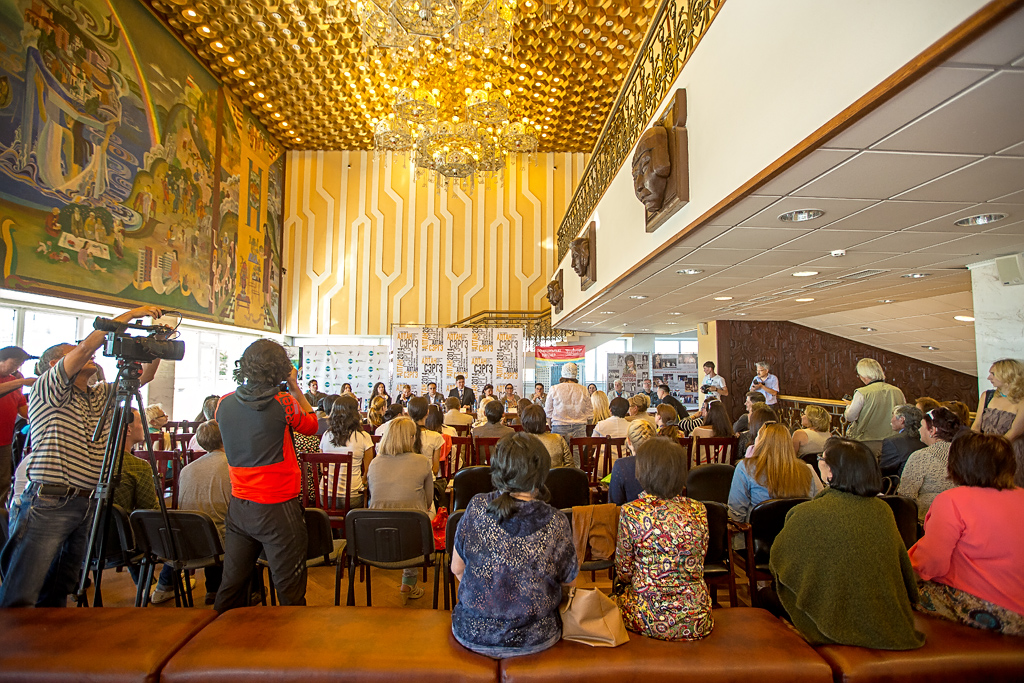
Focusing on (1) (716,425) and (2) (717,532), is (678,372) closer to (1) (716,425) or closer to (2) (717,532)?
(1) (716,425)

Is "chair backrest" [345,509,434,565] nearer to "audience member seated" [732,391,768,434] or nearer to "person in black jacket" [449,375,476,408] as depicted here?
"audience member seated" [732,391,768,434]

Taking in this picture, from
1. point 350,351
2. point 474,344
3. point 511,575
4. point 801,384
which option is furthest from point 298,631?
point 350,351

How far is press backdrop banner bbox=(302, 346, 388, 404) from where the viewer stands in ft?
40.3

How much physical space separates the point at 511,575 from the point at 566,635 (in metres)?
0.44

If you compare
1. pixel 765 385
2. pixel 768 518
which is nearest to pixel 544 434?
pixel 768 518

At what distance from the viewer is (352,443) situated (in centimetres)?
372

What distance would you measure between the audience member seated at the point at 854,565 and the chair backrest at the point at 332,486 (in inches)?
102

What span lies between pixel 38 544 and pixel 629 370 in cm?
1034

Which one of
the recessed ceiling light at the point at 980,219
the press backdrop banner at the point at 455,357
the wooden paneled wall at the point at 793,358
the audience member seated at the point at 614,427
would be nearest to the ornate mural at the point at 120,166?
the press backdrop banner at the point at 455,357

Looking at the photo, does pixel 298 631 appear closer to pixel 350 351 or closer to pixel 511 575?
pixel 511 575

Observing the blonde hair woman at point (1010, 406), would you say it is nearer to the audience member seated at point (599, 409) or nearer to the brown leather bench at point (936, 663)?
the brown leather bench at point (936, 663)

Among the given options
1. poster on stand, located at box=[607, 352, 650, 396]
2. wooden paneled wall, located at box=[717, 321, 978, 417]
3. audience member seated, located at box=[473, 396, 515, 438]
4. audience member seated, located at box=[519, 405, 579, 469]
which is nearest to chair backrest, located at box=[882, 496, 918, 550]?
audience member seated, located at box=[519, 405, 579, 469]

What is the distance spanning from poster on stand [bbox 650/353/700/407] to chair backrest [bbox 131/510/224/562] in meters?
10.0

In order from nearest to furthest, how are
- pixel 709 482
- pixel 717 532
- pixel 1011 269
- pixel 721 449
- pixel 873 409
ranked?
1. pixel 717 532
2. pixel 709 482
3. pixel 1011 269
4. pixel 721 449
5. pixel 873 409
